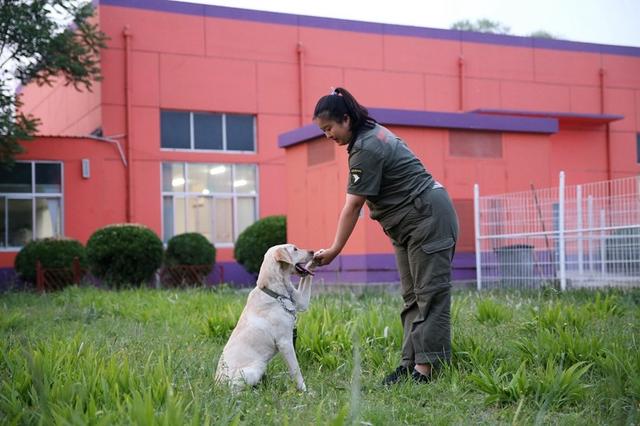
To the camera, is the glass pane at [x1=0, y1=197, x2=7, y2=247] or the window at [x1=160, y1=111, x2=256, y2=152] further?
the window at [x1=160, y1=111, x2=256, y2=152]

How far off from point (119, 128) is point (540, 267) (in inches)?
501

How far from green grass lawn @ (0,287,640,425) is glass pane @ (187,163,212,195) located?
539 inches

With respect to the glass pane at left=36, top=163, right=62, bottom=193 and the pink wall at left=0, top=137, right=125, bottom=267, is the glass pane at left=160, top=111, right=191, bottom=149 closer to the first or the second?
the pink wall at left=0, top=137, right=125, bottom=267

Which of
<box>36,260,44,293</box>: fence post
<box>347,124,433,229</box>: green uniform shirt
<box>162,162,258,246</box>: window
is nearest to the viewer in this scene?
<box>347,124,433,229</box>: green uniform shirt

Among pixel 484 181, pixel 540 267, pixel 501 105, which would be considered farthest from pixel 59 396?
pixel 501 105

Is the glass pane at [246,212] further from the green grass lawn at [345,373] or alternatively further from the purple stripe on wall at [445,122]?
the green grass lawn at [345,373]

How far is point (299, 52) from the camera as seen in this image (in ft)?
77.4

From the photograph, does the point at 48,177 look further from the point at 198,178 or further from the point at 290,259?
the point at 290,259

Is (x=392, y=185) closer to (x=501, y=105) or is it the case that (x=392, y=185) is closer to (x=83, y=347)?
(x=83, y=347)

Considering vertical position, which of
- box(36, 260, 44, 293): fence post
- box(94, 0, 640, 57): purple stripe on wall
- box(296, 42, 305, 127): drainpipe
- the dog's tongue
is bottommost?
box(36, 260, 44, 293): fence post

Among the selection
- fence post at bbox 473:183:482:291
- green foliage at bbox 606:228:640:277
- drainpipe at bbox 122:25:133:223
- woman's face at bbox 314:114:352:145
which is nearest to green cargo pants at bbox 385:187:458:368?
woman's face at bbox 314:114:352:145

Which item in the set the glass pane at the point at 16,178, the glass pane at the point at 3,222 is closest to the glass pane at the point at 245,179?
the glass pane at the point at 16,178

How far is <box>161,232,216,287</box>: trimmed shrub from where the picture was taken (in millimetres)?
19647

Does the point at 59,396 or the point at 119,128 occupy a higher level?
the point at 119,128
